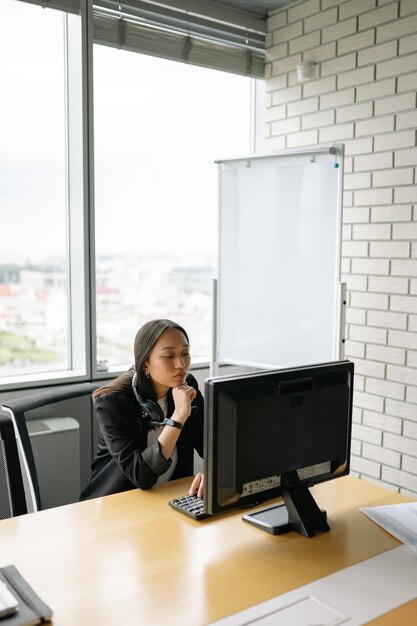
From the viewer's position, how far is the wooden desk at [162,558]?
1.26 meters

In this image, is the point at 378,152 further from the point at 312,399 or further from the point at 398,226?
the point at 312,399

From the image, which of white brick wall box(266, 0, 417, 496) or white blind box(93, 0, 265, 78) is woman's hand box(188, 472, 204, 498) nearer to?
white brick wall box(266, 0, 417, 496)

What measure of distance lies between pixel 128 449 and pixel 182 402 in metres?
0.23

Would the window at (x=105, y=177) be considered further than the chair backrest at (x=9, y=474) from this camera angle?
Yes

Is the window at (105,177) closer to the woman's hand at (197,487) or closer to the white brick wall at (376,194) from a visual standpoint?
the white brick wall at (376,194)

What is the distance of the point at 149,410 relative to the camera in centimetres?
206

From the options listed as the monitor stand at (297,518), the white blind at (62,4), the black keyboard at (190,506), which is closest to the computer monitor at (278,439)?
the monitor stand at (297,518)

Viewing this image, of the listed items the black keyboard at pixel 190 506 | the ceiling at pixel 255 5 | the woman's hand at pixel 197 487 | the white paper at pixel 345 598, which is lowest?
the white paper at pixel 345 598

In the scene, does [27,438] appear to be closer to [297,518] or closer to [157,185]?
[297,518]

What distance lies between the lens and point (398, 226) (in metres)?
3.04

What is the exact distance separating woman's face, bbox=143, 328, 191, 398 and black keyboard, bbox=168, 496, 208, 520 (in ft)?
1.39

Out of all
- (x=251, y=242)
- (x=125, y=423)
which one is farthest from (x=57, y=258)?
(x=125, y=423)

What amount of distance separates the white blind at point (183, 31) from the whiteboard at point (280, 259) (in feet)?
2.27

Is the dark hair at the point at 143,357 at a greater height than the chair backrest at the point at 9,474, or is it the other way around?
the dark hair at the point at 143,357
